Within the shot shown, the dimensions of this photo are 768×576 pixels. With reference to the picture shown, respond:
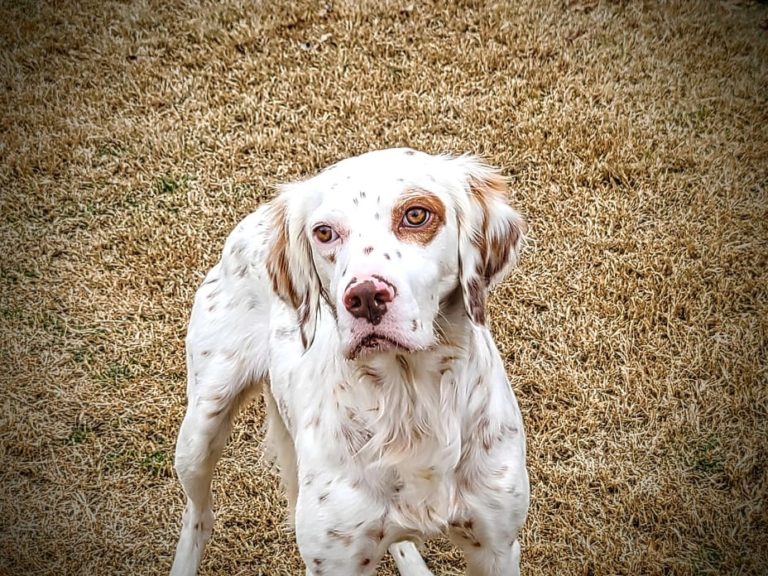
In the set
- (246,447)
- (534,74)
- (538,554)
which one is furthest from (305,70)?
(538,554)

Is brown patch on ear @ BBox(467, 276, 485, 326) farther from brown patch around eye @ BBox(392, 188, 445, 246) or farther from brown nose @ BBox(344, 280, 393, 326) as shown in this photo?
brown nose @ BBox(344, 280, 393, 326)

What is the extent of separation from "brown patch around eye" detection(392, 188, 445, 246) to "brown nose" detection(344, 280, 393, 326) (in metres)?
0.18

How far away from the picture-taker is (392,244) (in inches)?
78.7

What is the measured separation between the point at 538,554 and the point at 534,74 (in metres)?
2.62

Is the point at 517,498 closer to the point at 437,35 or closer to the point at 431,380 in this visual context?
the point at 431,380

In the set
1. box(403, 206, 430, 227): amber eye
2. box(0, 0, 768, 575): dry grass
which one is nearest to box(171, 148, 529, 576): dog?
box(403, 206, 430, 227): amber eye

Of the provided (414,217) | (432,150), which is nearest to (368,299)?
(414,217)

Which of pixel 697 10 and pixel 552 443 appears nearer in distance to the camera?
pixel 552 443

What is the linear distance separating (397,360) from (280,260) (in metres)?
0.45

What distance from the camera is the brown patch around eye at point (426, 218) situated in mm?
2035

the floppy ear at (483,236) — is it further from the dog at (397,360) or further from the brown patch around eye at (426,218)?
the brown patch around eye at (426,218)

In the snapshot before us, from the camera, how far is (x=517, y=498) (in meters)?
2.34

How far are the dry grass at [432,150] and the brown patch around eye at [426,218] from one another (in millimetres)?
1652

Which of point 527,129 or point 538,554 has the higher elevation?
point 527,129
